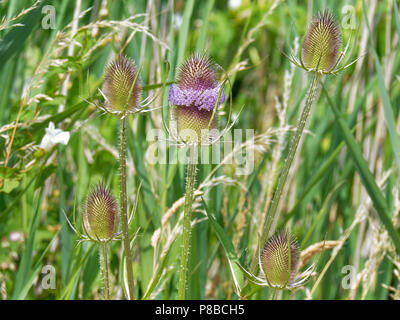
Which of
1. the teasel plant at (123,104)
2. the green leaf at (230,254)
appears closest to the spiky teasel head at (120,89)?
the teasel plant at (123,104)

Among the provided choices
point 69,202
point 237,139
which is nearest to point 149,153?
point 237,139

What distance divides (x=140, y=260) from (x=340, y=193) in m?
0.80

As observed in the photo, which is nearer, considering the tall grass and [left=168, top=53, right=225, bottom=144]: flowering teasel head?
[left=168, top=53, right=225, bottom=144]: flowering teasel head

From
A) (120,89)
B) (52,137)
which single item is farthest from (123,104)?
(52,137)

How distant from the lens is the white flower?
1.38m

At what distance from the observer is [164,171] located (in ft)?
5.07

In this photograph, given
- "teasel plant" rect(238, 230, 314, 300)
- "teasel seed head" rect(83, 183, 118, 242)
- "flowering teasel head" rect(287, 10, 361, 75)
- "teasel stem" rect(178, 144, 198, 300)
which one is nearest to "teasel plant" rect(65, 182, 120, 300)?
"teasel seed head" rect(83, 183, 118, 242)

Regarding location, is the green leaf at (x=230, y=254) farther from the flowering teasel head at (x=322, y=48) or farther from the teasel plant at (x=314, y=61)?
the flowering teasel head at (x=322, y=48)

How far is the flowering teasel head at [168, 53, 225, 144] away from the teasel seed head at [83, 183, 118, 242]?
188 mm

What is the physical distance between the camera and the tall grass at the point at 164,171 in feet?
4.43

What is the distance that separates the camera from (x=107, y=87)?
968mm

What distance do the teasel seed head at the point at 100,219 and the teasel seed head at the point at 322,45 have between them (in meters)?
0.46

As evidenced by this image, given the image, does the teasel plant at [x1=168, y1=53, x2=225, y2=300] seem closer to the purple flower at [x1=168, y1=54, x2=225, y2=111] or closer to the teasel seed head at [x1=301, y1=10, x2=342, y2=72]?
the purple flower at [x1=168, y1=54, x2=225, y2=111]
